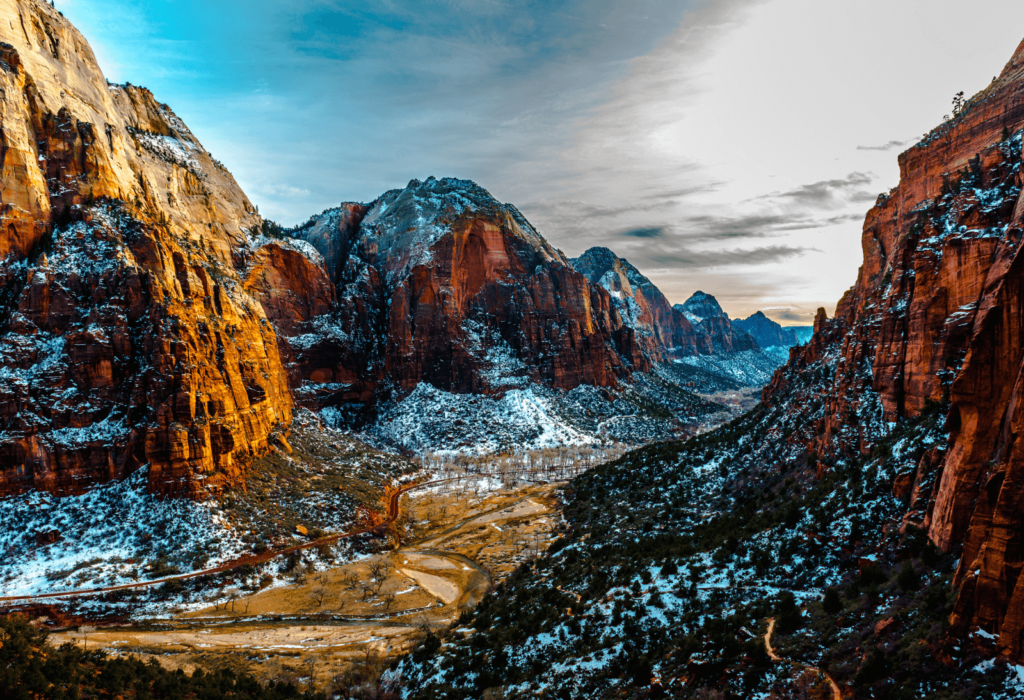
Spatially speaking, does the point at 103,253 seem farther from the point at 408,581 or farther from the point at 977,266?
the point at 977,266

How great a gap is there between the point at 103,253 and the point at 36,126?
2101cm

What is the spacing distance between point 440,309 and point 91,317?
88948 millimetres

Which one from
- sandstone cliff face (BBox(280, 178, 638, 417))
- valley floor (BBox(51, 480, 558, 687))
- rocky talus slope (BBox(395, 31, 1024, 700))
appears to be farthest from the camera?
sandstone cliff face (BBox(280, 178, 638, 417))

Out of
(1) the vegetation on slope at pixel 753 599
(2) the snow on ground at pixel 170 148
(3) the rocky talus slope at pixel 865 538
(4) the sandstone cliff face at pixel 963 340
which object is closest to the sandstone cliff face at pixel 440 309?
(2) the snow on ground at pixel 170 148

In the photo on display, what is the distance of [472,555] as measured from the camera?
62344 mm

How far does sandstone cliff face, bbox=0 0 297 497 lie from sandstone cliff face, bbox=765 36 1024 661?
7072 cm

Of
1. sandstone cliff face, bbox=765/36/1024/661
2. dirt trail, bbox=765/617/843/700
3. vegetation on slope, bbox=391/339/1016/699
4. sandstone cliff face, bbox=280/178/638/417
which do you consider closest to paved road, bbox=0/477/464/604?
vegetation on slope, bbox=391/339/1016/699

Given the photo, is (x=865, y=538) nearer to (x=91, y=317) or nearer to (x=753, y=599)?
(x=753, y=599)

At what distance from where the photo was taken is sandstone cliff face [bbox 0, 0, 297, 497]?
54.4 meters

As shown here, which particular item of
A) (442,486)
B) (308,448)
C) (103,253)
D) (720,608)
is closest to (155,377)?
(103,253)

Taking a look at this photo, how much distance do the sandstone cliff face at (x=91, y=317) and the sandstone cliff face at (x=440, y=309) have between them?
4869cm

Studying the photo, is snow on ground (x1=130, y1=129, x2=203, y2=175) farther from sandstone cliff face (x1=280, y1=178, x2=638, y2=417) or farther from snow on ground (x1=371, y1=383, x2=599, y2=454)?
snow on ground (x1=371, y1=383, x2=599, y2=454)

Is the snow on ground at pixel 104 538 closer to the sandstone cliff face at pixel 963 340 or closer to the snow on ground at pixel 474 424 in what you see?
the snow on ground at pixel 474 424

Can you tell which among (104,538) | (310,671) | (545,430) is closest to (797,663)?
(310,671)
